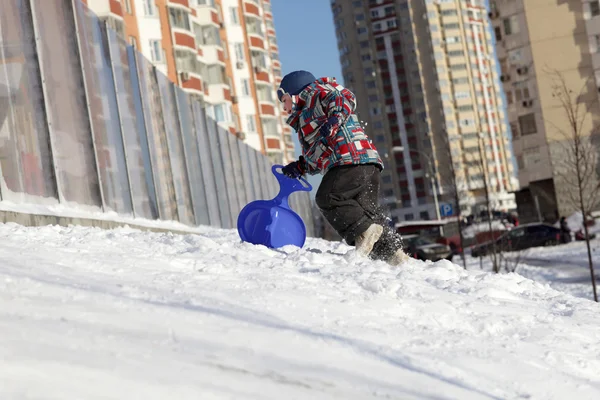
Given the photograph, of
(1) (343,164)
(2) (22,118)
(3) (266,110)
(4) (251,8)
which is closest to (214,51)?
(3) (266,110)

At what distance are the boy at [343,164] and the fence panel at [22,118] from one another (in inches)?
95.7

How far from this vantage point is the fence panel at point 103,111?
11.3 meters

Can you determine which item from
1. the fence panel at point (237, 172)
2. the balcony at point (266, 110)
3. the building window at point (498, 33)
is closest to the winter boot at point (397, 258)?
the fence panel at point (237, 172)

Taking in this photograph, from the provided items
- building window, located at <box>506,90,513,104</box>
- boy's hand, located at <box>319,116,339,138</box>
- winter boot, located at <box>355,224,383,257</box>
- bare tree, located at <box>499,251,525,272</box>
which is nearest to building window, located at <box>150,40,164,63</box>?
bare tree, located at <box>499,251,525,272</box>

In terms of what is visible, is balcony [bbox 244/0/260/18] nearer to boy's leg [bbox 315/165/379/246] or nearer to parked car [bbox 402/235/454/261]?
parked car [bbox 402/235/454/261]

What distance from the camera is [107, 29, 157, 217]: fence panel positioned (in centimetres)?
1301

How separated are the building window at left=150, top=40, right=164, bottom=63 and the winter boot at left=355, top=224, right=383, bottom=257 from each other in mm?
45375

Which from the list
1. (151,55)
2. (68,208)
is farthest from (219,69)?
(68,208)

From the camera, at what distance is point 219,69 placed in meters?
67.8

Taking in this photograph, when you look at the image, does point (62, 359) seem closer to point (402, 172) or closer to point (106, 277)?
point (106, 277)

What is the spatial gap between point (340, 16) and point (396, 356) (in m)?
149

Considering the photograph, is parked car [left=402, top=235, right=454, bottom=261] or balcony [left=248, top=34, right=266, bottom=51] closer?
parked car [left=402, top=235, right=454, bottom=261]

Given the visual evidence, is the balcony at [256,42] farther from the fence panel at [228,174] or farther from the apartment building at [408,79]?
the apartment building at [408,79]

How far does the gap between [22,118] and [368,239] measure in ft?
11.2
